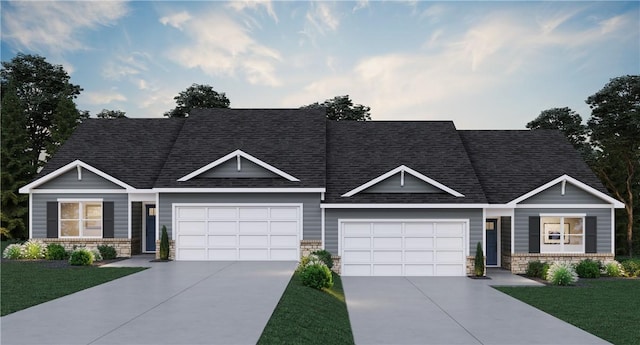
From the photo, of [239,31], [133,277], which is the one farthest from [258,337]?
[239,31]

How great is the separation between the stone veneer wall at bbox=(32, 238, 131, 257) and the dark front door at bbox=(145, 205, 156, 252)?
1.76 metres

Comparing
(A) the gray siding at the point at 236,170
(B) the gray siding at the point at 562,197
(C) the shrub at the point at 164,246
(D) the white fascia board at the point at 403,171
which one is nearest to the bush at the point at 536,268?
(B) the gray siding at the point at 562,197

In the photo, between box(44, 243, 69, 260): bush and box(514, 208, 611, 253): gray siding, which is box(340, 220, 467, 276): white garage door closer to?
box(514, 208, 611, 253): gray siding

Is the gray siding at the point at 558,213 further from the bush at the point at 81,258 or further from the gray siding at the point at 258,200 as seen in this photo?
→ the bush at the point at 81,258

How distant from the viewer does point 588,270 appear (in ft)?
71.8

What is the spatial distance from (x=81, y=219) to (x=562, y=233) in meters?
22.5

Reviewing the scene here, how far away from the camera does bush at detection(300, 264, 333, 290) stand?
→ 16.0 m

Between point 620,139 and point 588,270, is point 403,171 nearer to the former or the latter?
point 588,270

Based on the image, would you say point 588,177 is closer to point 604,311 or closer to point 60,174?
point 604,311

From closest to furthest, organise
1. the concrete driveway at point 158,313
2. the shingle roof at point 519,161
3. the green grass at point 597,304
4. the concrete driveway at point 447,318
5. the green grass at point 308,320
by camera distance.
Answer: the concrete driveway at point 158,313
the green grass at point 308,320
the concrete driveway at point 447,318
the green grass at point 597,304
the shingle roof at point 519,161

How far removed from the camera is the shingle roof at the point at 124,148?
2633cm

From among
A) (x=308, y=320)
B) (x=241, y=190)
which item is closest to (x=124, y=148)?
(x=241, y=190)

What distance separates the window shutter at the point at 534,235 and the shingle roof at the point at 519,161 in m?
1.34

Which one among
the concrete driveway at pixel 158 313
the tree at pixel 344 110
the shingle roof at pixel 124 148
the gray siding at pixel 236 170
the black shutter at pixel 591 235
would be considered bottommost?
the concrete driveway at pixel 158 313
